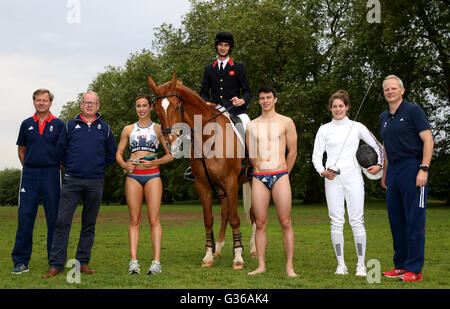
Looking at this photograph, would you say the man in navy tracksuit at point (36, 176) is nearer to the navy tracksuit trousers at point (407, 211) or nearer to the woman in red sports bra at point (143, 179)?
the woman in red sports bra at point (143, 179)

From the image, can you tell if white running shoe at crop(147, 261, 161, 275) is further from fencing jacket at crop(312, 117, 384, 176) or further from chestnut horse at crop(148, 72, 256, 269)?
fencing jacket at crop(312, 117, 384, 176)

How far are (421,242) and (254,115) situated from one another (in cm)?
2190

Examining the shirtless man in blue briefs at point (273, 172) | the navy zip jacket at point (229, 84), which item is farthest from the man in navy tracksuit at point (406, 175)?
the navy zip jacket at point (229, 84)

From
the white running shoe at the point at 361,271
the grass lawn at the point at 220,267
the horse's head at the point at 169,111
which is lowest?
the grass lawn at the point at 220,267

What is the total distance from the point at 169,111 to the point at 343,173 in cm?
266

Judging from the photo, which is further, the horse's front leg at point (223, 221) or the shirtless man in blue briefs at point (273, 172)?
the horse's front leg at point (223, 221)

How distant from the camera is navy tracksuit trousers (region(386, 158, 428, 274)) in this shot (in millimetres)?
6016

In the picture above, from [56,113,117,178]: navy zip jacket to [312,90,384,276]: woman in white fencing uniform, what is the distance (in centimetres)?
328

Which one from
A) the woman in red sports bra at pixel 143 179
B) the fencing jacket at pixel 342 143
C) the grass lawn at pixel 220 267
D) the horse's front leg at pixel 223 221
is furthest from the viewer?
the horse's front leg at pixel 223 221

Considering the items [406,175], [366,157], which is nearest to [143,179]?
[366,157]

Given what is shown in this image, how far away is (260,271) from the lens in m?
6.45

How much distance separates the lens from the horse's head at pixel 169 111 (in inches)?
251

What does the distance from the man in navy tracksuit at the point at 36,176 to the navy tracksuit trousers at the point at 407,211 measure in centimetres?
513

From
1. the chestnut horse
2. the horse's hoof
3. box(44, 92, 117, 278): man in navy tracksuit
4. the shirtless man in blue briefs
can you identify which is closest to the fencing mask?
the shirtless man in blue briefs
